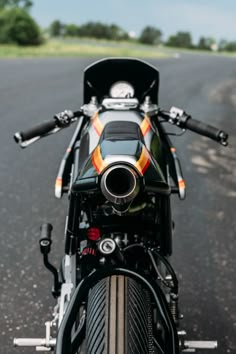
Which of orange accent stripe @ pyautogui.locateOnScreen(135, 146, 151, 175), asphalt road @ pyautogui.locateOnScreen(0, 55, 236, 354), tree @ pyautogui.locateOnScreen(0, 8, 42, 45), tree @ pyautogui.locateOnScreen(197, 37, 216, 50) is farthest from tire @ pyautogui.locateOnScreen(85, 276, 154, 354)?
tree @ pyautogui.locateOnScreen(197, 37, 216, 50)

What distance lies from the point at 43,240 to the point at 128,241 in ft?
1.61

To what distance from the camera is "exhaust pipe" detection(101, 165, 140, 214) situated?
2686 millimetres

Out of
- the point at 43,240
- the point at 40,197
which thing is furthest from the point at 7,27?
the point at 43,240

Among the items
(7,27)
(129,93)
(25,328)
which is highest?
(7,27)

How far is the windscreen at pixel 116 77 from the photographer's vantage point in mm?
4125

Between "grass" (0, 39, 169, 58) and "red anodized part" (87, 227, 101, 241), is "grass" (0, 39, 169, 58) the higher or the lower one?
the higher one

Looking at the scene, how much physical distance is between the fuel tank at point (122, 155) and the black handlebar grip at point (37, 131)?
578 millimetres

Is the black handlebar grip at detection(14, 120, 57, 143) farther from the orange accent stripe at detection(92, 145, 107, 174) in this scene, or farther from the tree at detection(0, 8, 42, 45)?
the tree at detection(0, 8, 42, 45)

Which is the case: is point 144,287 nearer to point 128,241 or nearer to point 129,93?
point 128,241

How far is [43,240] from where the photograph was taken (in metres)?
3.42

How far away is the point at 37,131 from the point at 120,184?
131cm

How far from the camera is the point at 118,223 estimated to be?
3.19 metres

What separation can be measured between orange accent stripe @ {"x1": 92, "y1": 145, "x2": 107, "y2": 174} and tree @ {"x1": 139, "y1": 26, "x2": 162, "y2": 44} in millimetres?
84991

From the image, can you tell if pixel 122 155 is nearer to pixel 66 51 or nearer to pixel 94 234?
pixel 94 234
